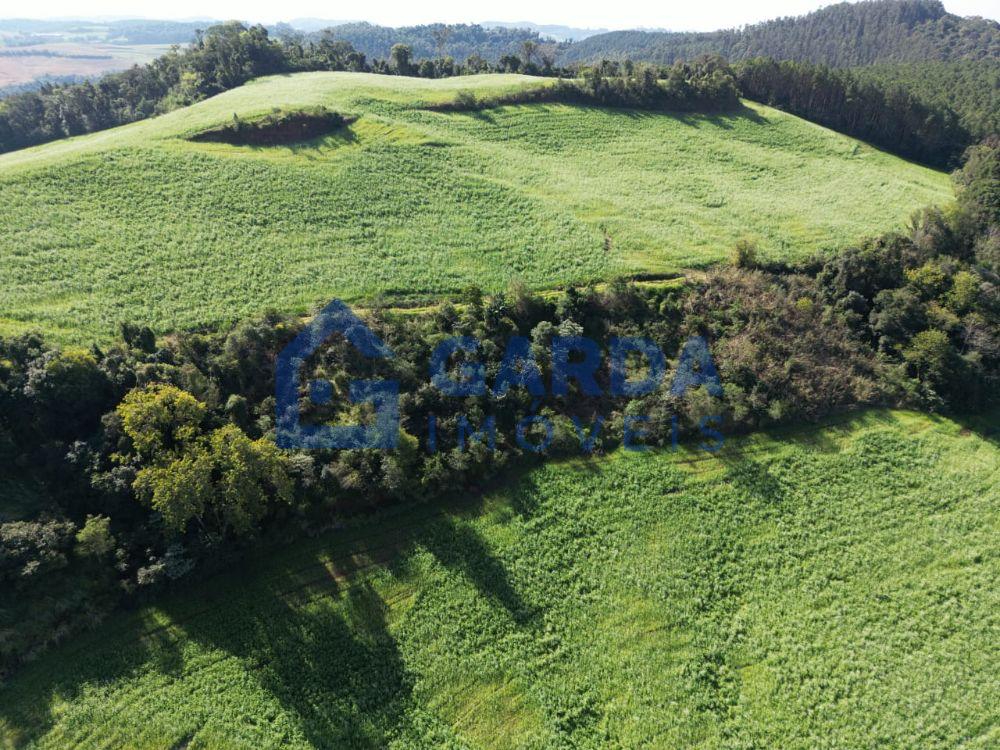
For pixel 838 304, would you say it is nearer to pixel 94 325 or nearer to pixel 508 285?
pixel 508 285

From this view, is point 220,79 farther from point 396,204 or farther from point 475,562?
point 475,562

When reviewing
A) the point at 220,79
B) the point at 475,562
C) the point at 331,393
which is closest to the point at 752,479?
the point at 475,562

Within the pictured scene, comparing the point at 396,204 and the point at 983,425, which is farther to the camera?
the point at 396,204

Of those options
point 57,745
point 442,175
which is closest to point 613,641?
point 57,745

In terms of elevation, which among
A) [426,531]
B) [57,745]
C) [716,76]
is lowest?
[57,745]

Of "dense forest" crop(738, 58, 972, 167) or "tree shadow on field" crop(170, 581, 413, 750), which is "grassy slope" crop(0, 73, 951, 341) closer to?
"dense forest" crop(738, 58, 972, 167)

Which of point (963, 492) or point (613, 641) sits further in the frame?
point (963, 492)
